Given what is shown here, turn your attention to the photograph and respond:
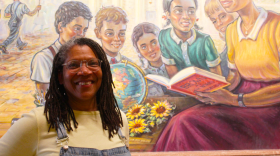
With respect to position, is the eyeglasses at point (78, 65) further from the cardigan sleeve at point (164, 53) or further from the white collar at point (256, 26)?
the white collar at point (256, 26)

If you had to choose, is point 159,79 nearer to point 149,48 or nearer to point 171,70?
point 171,70

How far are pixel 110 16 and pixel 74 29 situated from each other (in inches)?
16.5

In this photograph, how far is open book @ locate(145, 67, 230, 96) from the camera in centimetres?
255

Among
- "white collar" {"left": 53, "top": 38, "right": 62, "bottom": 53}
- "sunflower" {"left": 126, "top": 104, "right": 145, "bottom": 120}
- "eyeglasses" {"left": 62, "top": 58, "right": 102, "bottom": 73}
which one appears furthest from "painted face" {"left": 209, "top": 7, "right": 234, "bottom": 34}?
"eyeglasses" {"left": 62, "top": 58, "right": 102, "bottom": 73}

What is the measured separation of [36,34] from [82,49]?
6.01 feet

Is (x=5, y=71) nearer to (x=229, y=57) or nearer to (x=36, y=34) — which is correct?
(x=36, y=34)

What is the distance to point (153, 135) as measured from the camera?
2.40m

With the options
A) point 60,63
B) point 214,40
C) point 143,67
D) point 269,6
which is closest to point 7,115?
point 143,67

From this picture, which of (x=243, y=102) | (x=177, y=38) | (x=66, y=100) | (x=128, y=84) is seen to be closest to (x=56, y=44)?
(x=128, y=84)

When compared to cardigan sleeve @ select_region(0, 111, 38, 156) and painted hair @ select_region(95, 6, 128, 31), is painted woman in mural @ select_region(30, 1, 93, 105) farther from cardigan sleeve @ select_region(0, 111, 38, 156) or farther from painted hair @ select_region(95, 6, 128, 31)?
cardigan sleeve @ select_region(0, 111, 38, 156)

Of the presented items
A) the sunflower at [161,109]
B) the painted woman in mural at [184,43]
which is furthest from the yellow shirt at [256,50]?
the sunflower at [161,109]

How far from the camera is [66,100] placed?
972 millimetres

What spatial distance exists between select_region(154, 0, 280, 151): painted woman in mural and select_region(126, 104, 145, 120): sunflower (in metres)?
0.31

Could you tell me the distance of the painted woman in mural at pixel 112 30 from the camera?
2584mm
